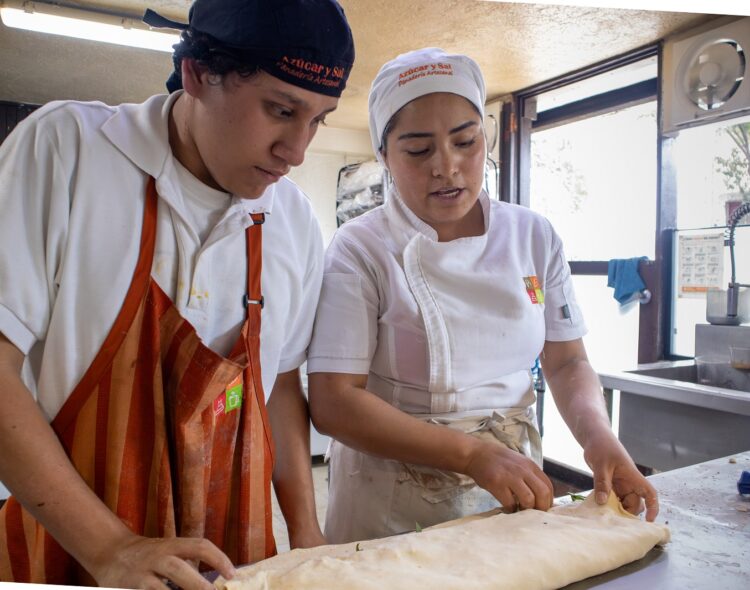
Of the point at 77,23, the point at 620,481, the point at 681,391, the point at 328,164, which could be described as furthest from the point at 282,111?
the point at 328,164

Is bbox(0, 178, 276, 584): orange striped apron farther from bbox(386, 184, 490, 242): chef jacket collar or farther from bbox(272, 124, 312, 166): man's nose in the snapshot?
bbox(386, 184, 490, 242): chef jacket collar

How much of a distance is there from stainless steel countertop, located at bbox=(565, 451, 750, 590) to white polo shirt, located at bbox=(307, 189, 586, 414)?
1.07ft

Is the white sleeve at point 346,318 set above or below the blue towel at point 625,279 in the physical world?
below

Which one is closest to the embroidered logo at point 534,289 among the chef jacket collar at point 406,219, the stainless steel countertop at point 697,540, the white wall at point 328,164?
the chef jacket collar at point 406,219

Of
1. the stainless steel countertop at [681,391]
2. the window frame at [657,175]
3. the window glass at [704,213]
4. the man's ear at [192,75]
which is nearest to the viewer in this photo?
the man's ear at [192,75]

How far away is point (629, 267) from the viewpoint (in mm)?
2840

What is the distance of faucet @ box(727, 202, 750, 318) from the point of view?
2.32 meters

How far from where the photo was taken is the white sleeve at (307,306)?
1.08 m

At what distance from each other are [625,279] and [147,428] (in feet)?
8.26

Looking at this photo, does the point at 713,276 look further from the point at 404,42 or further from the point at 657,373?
the point at 404,42

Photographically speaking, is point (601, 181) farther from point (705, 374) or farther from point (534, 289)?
point (534, 289)

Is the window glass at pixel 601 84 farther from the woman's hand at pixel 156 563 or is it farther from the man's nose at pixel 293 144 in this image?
the woman's hand at pixel 156 563

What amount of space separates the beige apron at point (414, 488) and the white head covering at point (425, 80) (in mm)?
596

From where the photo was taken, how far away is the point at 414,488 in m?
1.10
